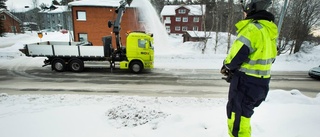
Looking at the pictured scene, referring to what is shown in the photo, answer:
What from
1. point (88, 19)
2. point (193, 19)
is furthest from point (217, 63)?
point (193, 19)

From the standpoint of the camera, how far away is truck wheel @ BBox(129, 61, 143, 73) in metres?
11.4

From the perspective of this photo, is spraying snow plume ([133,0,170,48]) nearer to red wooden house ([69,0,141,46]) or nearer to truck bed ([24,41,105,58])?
red wooden house ([69,0,141,46])

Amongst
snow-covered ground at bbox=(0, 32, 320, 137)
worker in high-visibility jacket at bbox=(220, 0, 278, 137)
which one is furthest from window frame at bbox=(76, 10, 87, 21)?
worker in high-visibility jacket at bbox=(220, 0, 278, 137)

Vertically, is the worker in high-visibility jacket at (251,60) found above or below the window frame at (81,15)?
below

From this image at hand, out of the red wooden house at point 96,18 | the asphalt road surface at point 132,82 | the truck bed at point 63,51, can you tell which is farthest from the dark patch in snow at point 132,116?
the red wooden house at point 96,18

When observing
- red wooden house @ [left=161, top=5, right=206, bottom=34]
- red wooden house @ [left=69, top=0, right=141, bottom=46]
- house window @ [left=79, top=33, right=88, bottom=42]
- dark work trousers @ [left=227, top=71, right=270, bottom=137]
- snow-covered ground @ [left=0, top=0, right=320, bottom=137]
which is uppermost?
red wooden house @ [left=161, top=5, right=206, bottom=34]

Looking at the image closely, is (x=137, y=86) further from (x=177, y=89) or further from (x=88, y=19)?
(x=88, y=19)

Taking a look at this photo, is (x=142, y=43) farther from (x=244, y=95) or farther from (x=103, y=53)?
(x=244, y=95)

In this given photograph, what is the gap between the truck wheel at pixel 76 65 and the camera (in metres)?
Result: 11.6

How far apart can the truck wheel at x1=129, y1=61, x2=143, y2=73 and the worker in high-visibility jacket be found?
29.9ft

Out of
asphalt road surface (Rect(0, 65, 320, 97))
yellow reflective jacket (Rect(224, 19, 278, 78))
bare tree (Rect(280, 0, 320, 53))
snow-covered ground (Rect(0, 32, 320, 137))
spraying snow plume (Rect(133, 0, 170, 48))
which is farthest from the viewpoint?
Result: spraying snow plume (Rect(133, 0, 170, 48))

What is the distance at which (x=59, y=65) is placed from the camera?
38.1 feet

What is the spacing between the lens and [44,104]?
6.13 metres

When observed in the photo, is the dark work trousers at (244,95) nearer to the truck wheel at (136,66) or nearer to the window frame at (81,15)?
the truck wheel at (136,66)
